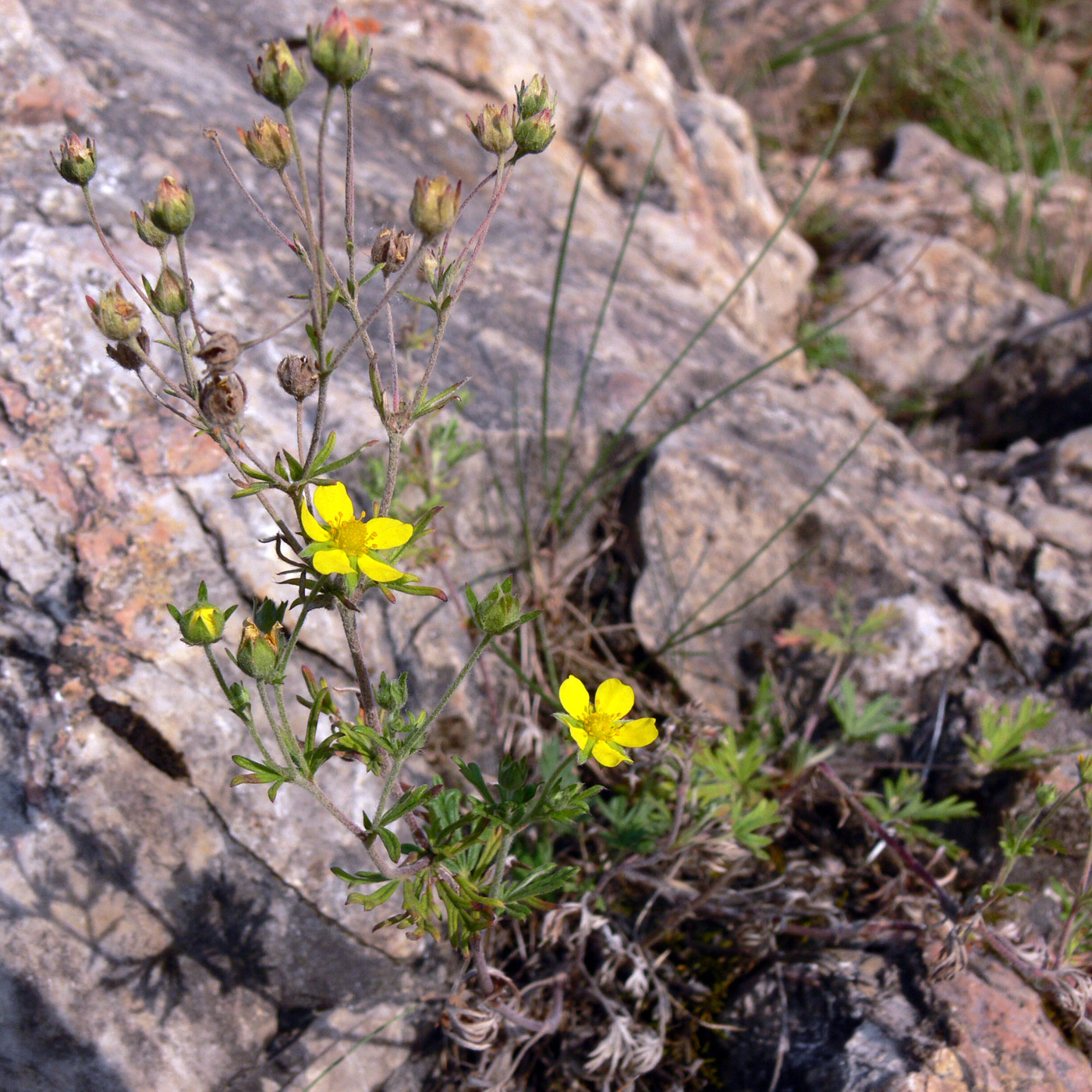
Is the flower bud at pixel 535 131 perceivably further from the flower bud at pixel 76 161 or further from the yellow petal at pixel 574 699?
the yellow petal at pixel 574 699

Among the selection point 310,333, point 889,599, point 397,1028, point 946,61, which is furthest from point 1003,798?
point 946,61

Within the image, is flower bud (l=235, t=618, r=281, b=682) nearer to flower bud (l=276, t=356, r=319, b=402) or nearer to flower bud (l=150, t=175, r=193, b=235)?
flower bud (l=276, t=356, r=319, b=402)

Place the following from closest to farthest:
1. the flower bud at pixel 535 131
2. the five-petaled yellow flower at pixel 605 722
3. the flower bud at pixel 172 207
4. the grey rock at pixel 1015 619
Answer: the flower bud at pixel 172 207
the flower bud at pixel 535 131
the five-petaled yellow flower at pixel 605 722
the grey rock at pixel 1015 619

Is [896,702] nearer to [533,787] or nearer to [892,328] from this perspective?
[533,787]

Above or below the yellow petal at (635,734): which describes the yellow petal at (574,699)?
above

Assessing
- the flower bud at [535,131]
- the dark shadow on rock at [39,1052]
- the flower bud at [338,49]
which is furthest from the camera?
the dark shadow on rock at [39,1052]

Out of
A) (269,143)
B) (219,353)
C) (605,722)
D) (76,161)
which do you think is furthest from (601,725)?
(76,161)

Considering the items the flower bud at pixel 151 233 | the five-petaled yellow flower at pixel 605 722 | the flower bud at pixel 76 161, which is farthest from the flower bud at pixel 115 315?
the five-petaled yellow flower at pixel 605 722
